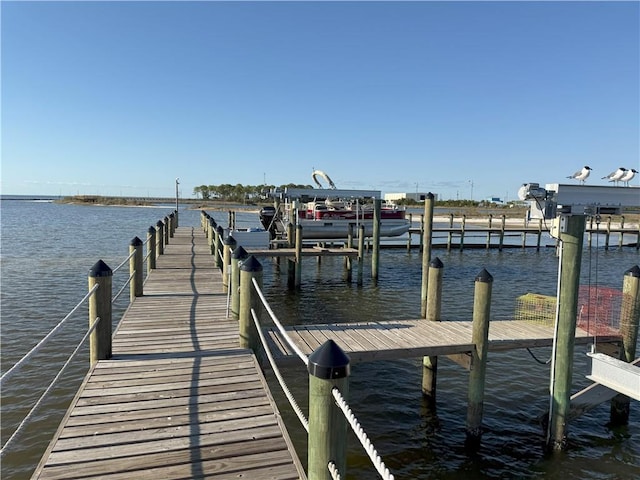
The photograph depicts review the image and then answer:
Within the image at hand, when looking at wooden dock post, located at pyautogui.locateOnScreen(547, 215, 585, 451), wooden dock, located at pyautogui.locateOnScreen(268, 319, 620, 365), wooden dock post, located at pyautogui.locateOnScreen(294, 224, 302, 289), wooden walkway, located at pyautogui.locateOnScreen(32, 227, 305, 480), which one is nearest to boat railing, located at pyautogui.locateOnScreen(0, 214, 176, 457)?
wooden walkway, located at pyautogui.locateOnScreen(32, 227, 305, 480)

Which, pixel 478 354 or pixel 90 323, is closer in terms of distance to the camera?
pixel 90 323

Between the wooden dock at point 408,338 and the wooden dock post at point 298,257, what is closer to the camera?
the wooden dock at point 408,338

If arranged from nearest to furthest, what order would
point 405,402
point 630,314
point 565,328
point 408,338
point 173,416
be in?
1. point 173,416
2. point 565,328
3. point 408,338
4. point 630,314
5. point 405,402

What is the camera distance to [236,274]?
26.3ft

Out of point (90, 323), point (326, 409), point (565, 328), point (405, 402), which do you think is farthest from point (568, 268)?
point (90, 323)

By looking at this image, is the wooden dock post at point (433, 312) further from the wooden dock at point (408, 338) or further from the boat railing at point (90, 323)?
the boat railing at point (90, 323)

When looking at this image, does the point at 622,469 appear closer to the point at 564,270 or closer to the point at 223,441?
the point at 564,270

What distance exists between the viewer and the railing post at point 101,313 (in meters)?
5.83

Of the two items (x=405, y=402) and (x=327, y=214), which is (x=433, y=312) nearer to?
(x=405, y=402)

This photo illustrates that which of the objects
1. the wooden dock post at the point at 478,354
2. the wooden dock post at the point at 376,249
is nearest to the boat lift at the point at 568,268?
the wooden dock post at the point at 478,354

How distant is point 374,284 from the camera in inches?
870

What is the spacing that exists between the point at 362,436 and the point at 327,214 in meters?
27.5

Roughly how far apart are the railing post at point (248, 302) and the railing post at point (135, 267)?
156 inches

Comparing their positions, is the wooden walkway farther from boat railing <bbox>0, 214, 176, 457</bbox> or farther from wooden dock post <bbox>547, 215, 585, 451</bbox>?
wooden dock post <bbox>547, 215, 585, 451</bbox>
